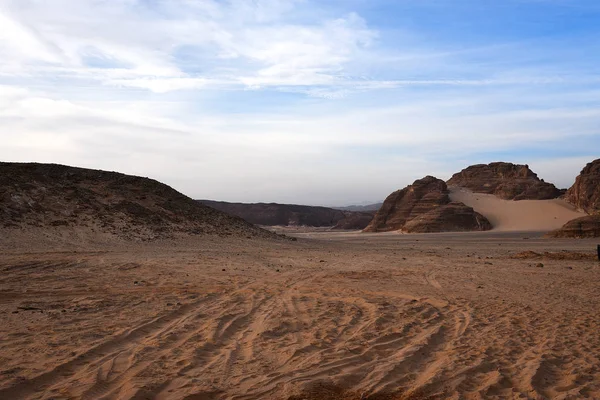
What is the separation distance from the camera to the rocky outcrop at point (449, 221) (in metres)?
47.2

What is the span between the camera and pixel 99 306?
7758 mm

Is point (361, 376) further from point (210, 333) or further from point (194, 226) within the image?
point (194, 226)

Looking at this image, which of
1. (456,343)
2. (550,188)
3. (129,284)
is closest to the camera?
(456,343)

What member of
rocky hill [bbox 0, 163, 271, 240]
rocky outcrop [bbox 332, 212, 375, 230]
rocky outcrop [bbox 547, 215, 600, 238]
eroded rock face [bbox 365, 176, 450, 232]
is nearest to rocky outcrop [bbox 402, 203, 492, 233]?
eroded rock face [bbox 365, 176, 450, 232]

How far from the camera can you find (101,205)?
Answer: 2638cm

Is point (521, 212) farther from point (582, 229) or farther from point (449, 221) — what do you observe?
point (582, 229)

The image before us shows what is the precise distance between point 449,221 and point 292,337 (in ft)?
144

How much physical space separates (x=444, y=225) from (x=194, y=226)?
28321 mm

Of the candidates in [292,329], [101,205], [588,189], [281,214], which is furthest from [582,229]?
[281,214]

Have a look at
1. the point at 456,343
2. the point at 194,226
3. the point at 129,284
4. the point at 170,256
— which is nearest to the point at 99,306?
the point at 129,284

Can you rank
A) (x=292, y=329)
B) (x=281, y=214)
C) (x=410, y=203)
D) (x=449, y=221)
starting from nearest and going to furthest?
(x=292, y=329) < (x=449, y=221) < (x=410, y=203) < (x=281, y=214)

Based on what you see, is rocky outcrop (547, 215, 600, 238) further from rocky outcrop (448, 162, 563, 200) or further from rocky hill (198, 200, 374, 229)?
rocky hill (198, 200, 374, 229)

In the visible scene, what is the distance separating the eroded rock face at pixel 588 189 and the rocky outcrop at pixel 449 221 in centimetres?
926

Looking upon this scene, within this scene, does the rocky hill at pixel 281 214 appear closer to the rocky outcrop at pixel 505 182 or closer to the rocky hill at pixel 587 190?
the rocky outcrop at pixel 505 182
